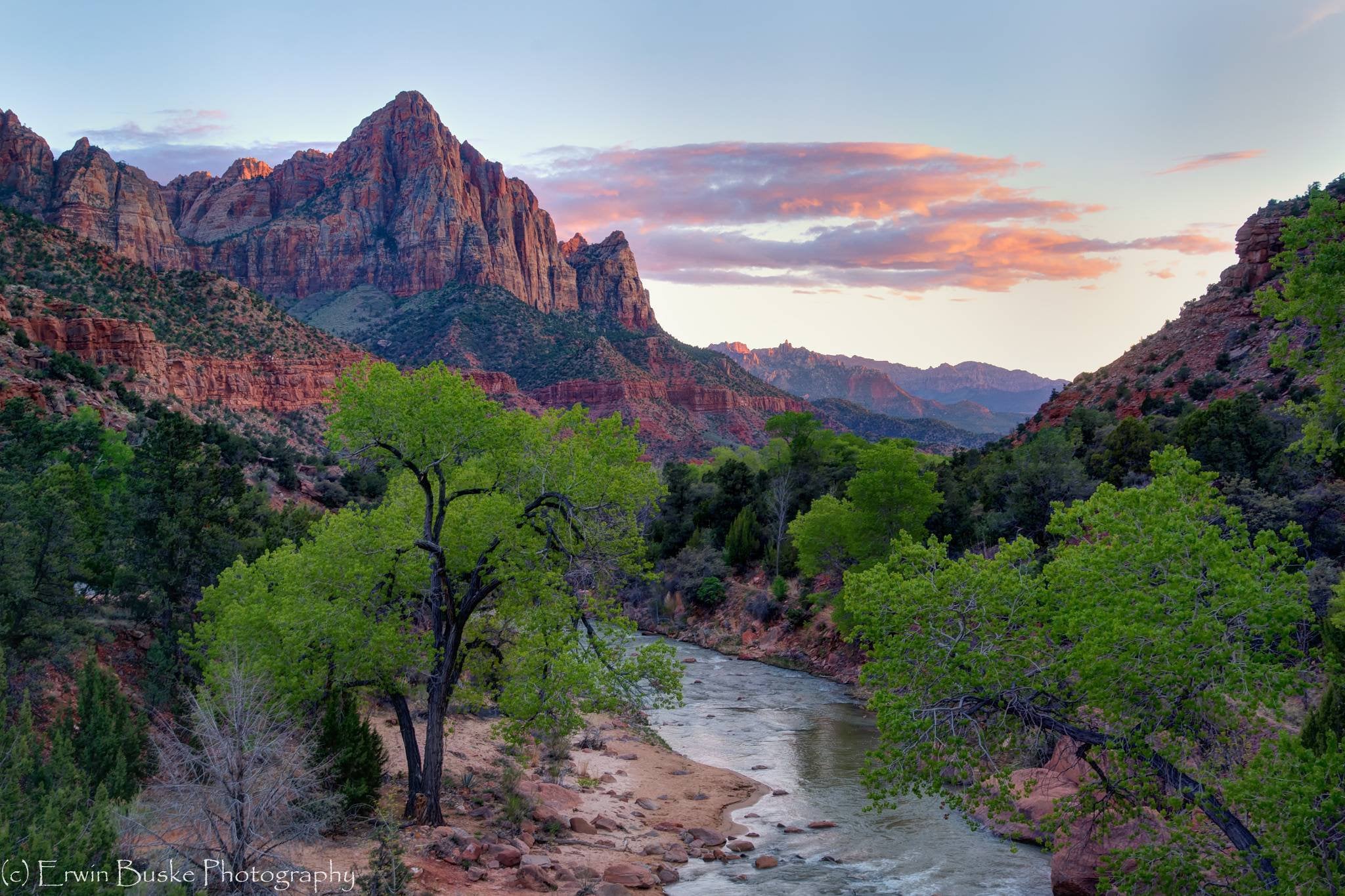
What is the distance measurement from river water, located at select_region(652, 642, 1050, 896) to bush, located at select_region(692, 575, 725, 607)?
17432mm

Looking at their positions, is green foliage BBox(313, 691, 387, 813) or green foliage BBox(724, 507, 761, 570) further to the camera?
green foliage BBox(724, 507, 761, 570)

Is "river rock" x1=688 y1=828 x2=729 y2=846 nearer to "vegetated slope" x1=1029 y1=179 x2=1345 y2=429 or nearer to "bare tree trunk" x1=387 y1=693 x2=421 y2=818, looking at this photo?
"bare tree trunk" x1=387 y1=693 x2=421 y2=818

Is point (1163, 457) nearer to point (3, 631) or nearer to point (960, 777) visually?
point (960, 777)

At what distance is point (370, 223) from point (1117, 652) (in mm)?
183220

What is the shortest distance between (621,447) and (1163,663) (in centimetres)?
957

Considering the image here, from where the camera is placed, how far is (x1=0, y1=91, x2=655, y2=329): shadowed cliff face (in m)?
141

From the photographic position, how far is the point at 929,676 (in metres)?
11.2

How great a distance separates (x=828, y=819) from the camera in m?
20.7

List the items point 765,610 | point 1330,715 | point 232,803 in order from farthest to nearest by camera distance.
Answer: point 765,610, point 1330,715, point 232,803

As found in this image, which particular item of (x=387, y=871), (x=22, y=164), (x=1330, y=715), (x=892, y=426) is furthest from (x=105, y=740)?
(x=892, y=426)

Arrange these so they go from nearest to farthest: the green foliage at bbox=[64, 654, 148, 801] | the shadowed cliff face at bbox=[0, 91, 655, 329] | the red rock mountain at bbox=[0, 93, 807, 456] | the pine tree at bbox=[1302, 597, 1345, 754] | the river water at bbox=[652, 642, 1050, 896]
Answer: the green foliage at bbox=[64, 654, 148, 801] → the pine tree at bbox=[1302, 597, 1345, 754] → the river water at bbox=[652, 642, 1050, 896] → the red rock mountain at bbox=[0, 93, 807, 456] → the shadowed cliff face at bbox=[0, 91, 655, 329]

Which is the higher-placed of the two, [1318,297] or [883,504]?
[1318,297]

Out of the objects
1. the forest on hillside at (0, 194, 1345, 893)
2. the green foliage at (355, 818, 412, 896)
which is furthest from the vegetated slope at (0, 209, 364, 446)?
the green foliage at (355, 818, 412, 896)

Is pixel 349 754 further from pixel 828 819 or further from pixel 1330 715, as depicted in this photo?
pixel 1330 715
